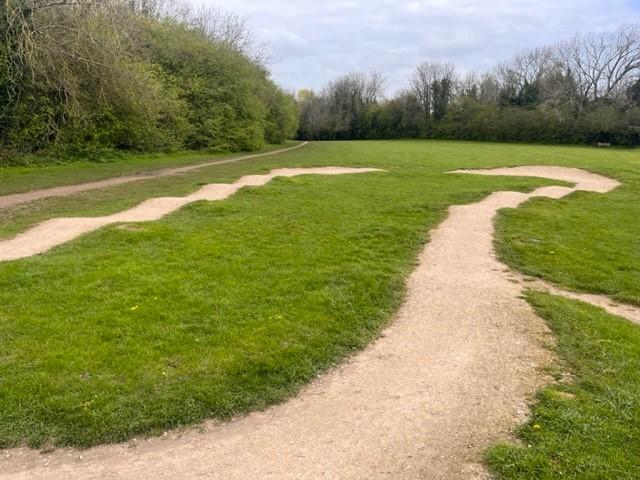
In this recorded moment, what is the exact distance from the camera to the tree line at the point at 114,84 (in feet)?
53.0

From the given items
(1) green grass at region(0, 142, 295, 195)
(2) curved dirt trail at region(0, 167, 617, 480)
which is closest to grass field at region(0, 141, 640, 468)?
(2) curved dirt trail at region(0, 167, 617, 480)

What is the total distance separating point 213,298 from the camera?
5.95 metres

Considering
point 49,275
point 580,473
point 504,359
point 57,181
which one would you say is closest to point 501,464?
point 580,473

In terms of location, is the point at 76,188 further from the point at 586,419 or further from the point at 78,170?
the point at 586,419

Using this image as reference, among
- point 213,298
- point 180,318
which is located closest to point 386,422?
point 180,318

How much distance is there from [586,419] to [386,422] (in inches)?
57.9

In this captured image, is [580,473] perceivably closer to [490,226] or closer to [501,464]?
[501,464]

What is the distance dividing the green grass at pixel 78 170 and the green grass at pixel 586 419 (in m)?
14.8

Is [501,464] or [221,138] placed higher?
[221,138]

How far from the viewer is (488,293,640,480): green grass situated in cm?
312

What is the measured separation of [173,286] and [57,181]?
12.4 metres

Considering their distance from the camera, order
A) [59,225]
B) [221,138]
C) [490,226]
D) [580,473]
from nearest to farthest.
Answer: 1. [580,473]
2. [59,225]
3. [490,226]
4. [221,138]

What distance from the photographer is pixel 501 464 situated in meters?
3.18

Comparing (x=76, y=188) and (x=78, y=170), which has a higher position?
(x=78, y=170)
